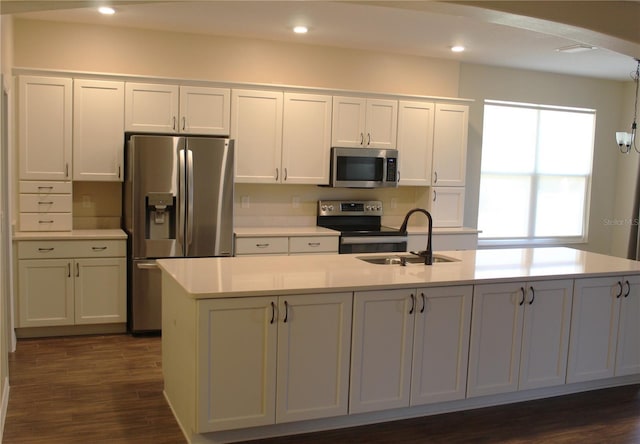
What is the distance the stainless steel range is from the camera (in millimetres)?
5738

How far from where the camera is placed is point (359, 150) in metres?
5.95

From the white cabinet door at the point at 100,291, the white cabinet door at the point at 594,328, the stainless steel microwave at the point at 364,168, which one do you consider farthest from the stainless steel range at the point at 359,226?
the white cabinet door at the point at 594,328

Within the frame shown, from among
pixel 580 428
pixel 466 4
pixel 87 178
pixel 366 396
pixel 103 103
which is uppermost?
pixel 466 4

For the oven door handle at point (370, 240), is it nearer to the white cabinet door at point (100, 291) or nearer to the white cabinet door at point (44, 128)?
the white cabinet door at point (100, 291)

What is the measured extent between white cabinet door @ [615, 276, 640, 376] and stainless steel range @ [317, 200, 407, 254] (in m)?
2.19

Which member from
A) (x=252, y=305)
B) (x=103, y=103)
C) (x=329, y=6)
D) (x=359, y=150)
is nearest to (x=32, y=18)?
(x=103, y=103)

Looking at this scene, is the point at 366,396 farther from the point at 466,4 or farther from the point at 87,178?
the point at 87,178

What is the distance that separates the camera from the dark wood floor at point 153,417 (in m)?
3.29

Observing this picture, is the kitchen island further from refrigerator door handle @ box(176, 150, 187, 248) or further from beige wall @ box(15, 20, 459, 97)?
beige wall @ box(15, 20, 459, 97)

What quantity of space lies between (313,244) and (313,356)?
2.48 m

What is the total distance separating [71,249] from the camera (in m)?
4.97

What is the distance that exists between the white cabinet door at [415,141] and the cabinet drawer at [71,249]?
112 inches

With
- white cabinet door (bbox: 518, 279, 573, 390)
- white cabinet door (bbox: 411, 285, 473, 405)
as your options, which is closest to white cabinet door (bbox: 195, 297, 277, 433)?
white cabinet door (bbox: 411, 285, 473, 405)

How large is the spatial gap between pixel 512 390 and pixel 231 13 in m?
3.46
